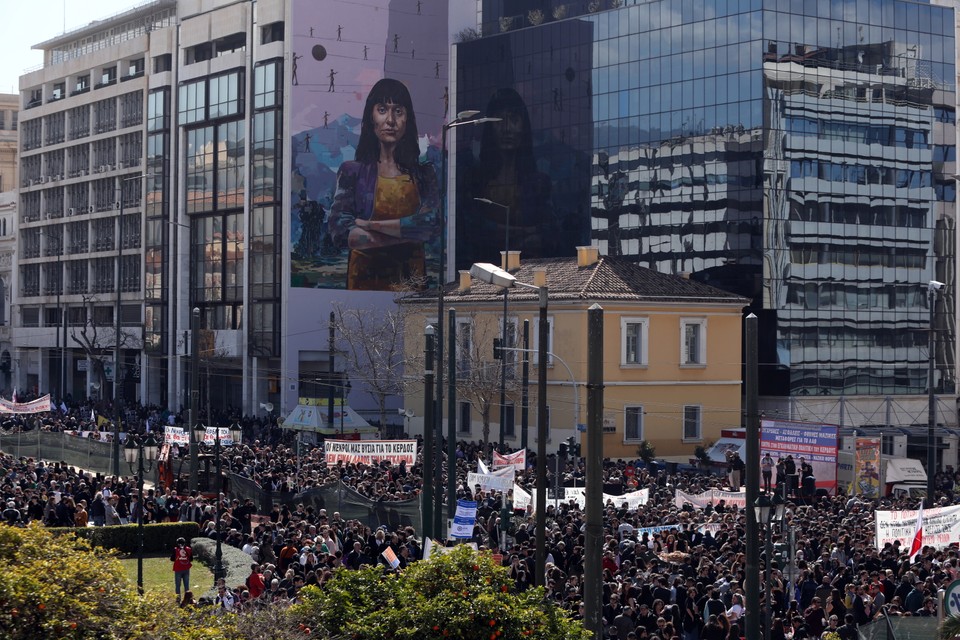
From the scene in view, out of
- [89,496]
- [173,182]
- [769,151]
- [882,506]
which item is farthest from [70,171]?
[882,506]

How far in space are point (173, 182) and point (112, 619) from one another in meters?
73.3

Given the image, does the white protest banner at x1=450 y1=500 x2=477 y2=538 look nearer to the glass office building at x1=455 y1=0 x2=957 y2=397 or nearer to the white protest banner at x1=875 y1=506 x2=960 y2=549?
the white protest banner at x1=875 y1=506 x2=960 y2=549

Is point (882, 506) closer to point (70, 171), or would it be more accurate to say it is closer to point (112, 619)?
point (112, 619)

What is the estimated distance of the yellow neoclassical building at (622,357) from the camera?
54500 mm

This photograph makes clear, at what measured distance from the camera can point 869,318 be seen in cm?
6981

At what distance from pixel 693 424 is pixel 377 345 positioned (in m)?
16.4

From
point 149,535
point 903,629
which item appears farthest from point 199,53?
point 903,629

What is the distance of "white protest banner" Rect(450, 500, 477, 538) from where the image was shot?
23812 mm

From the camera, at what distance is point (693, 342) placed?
186ft

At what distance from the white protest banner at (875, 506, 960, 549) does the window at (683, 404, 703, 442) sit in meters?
31.0

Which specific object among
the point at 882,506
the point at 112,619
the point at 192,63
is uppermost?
the point at 192,63

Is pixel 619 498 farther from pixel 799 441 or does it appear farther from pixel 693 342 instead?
pixel 693 342

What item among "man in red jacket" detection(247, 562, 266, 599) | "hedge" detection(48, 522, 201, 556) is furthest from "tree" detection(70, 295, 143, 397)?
"man in red jacket" detection(247, 562, 266, 599)

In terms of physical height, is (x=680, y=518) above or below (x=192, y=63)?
below
